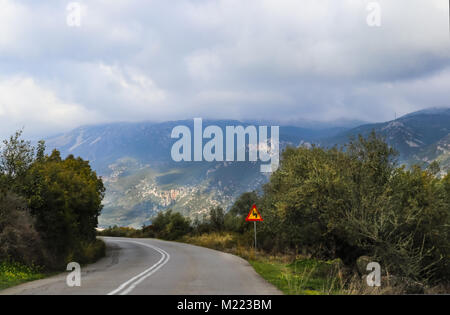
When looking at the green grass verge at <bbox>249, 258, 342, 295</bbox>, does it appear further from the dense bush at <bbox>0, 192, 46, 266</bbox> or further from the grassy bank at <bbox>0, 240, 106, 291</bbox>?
the dense bush at <bbox>0, 192, 46, 266</bbox>

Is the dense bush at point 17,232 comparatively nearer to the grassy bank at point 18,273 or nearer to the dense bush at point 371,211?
the grassy bank at point 18,273

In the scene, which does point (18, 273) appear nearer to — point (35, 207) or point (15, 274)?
point (15, 274)

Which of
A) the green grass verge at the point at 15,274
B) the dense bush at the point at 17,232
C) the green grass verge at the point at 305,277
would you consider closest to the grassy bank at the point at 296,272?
the green grass verge at the point at 305,277

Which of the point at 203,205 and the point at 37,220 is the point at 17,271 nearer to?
the point at 37,220

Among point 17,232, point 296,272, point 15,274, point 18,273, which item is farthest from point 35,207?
point 296,272

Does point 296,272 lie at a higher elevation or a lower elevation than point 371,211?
lower

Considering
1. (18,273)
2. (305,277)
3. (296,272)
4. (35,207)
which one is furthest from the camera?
(35,207)

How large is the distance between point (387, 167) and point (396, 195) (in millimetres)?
2047

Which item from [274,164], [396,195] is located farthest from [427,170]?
[274,164]

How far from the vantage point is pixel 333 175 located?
18.1 metres

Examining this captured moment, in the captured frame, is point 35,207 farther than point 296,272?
Yes

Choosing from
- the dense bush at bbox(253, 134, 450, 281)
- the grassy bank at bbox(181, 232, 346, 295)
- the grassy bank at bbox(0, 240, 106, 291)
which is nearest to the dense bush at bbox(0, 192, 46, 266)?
the grassy bank at bbox(0, 240, 106, 291)

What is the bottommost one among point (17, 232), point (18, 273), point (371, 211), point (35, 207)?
point (18, 273)

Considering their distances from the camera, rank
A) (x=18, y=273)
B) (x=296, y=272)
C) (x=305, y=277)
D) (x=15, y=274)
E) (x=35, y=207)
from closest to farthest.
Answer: (x=15, y=274) → (x=18, y=273) → (x=305, y=277) → (x=296, y=272) → (x=35, y=207)
